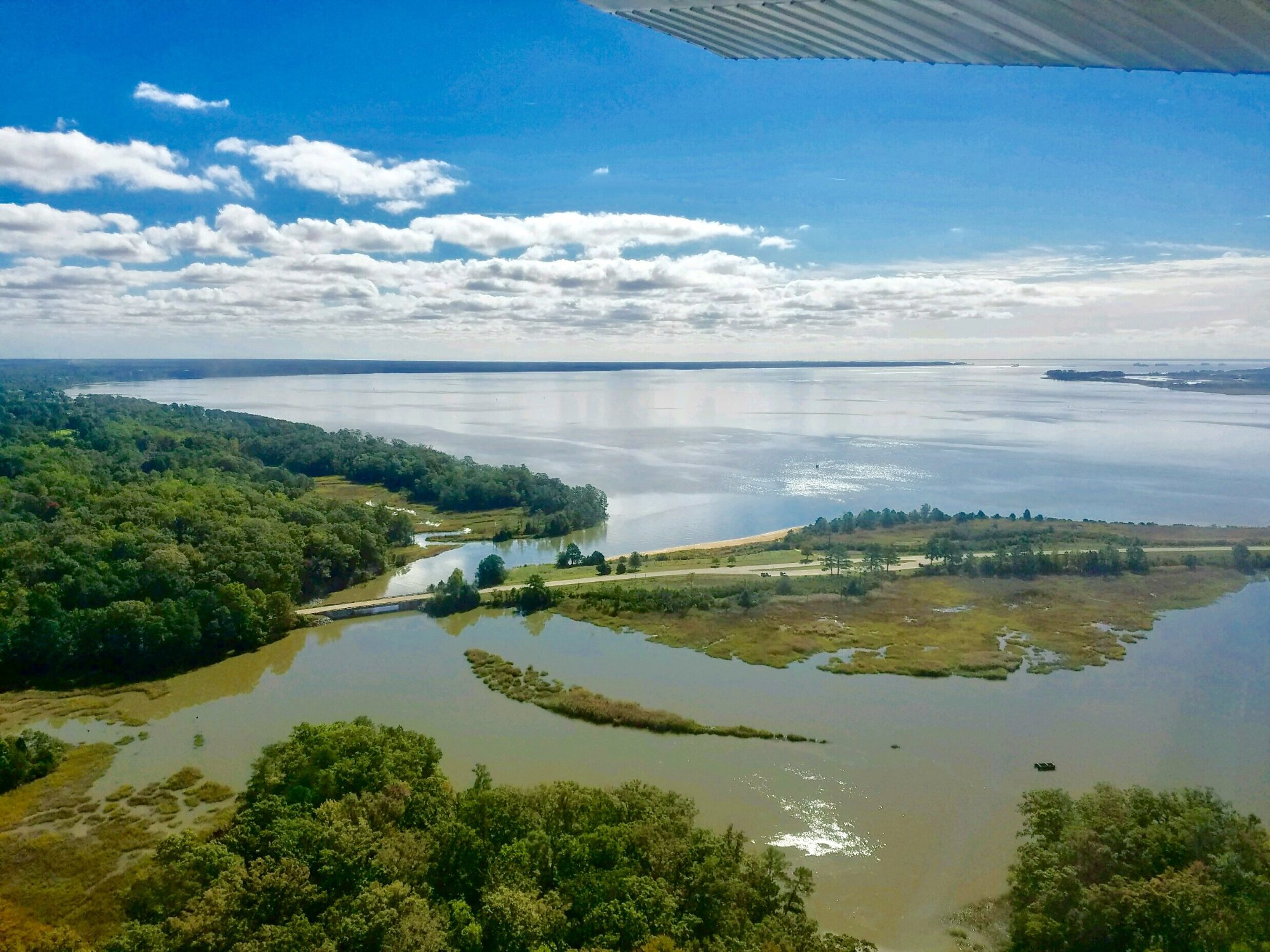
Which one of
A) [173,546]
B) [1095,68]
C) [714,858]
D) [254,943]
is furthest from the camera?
[173,546]

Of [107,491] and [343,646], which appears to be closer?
[343,646]

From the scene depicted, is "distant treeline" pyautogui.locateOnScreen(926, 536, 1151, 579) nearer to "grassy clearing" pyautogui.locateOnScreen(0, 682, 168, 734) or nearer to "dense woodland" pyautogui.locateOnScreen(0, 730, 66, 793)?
"grassy clearing" pyautogui.locateOnScreen(0, 682, 168, 734)

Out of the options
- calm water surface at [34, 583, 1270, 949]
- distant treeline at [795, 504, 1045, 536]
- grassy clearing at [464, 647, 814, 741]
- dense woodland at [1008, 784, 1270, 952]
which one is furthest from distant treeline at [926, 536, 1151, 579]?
dense woodland at [1008, 784, 1270, 952]

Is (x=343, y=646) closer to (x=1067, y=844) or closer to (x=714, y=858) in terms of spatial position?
(x=714, y=858)

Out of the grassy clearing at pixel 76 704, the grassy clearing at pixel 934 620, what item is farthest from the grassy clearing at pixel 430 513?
the grassy clearing at pixel 76 704

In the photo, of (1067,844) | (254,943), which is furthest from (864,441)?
(254,943)

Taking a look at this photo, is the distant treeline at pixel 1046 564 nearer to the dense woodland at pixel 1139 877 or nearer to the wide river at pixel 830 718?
the wide river at pixel 830 718

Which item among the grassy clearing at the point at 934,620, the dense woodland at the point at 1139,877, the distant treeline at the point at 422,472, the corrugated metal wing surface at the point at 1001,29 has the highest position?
the corrugated metal wing surface at the point at 1001,29
